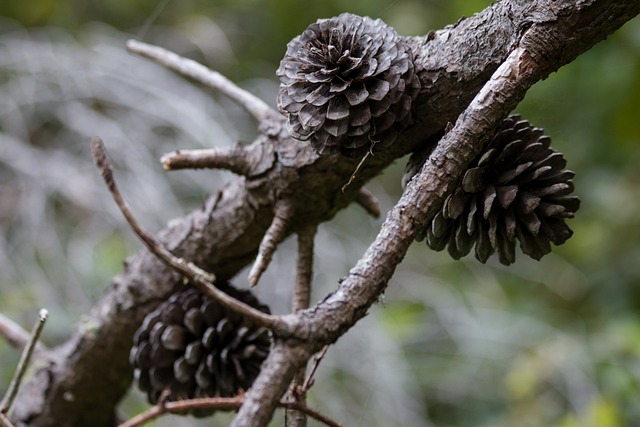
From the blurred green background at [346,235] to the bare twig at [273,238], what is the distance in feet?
2.72

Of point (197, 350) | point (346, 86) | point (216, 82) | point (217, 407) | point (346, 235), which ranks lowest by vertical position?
point (217, 407)

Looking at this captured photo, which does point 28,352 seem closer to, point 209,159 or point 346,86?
point 209,159

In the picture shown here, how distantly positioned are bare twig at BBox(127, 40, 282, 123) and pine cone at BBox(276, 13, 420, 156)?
171 millimetres

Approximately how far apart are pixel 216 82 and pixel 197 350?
0.31 m

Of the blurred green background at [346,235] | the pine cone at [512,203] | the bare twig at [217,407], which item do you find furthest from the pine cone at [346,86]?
the blurred green background at [346,235]

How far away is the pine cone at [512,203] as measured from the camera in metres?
0.59

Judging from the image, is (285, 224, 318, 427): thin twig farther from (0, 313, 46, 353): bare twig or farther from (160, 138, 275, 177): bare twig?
(0, 313, 46, 353): bare twig

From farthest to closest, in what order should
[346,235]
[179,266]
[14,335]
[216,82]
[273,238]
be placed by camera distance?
[346,235]
[14,335]
[216,82]
[273,238]
[179,266]

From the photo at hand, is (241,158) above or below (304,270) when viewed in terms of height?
above

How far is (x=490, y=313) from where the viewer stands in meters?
2.11

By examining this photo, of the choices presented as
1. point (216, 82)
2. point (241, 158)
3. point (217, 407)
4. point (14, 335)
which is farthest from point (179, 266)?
point (14, 335)

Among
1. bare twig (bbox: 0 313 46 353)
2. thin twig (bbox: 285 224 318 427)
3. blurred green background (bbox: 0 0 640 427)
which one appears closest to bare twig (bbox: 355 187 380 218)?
thin twig (bbox: 285 224 318 427)

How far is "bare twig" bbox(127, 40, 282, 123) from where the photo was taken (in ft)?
2.59

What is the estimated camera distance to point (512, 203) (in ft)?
2.00
